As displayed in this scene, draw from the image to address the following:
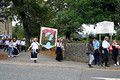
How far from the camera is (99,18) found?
61.9 ft

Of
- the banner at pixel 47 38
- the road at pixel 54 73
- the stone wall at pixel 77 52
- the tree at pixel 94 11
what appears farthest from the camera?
the tree at pixel 94 11

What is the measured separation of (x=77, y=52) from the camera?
46.7 ft

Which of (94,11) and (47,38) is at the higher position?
(94,11)

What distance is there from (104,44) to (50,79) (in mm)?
5382

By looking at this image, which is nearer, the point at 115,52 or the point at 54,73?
the point at 54,73

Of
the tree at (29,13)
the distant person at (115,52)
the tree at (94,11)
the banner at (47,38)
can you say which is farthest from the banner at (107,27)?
the tree at (29,13)

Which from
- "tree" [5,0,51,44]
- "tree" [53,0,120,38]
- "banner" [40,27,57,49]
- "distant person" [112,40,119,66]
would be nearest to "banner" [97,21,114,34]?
"distant person" [112,40,119,66]

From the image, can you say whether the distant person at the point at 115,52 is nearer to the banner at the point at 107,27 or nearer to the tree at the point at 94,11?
the banner at the point at 107,27

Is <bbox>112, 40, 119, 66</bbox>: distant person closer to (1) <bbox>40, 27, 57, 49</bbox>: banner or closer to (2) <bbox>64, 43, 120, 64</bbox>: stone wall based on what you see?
(2) <bbox>64, 43, 120, 64</bbox>: stone wall

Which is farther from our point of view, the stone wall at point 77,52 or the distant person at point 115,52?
the stone wall at point 77,52

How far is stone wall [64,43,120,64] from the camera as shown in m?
13.7

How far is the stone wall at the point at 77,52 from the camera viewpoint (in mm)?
13664

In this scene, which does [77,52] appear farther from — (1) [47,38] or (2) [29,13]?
(2) [29,13]

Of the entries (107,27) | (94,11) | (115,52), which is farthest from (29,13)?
(115,52)
